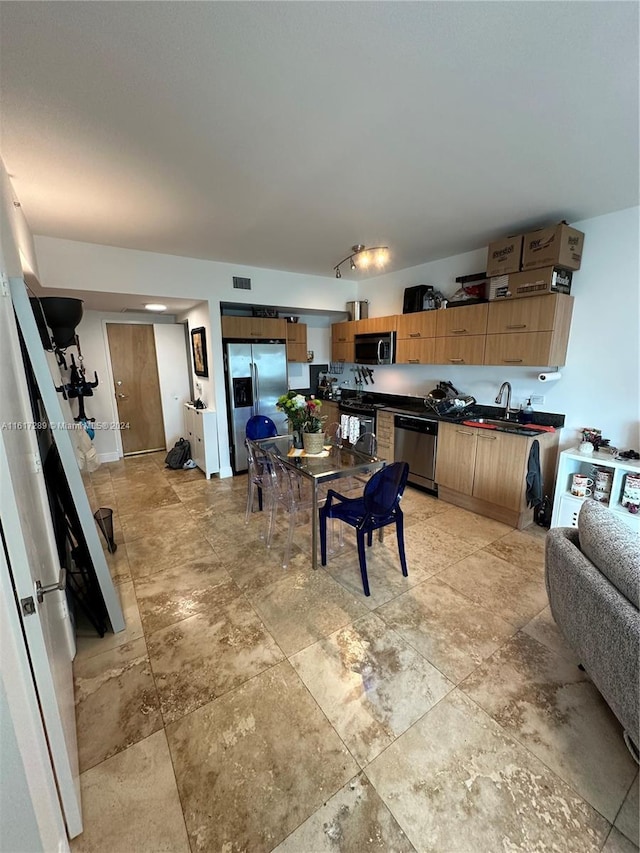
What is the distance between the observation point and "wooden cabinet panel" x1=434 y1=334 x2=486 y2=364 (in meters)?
3.51

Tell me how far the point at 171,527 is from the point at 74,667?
1467mm

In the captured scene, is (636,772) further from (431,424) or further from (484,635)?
(431,424)

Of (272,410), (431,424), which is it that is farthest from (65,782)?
(272,410)

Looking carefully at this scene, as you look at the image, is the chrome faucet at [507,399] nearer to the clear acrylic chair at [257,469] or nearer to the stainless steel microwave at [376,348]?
the stainless steel microwave at [376,348]

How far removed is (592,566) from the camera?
5.05 ft

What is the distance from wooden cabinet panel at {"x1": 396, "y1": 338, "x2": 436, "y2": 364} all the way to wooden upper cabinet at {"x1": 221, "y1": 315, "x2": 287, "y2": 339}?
1.65 m

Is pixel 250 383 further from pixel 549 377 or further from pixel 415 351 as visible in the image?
pixel 549 377

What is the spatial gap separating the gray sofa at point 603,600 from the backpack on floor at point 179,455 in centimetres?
451

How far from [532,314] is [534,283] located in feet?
0.87

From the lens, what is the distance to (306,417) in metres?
2.93

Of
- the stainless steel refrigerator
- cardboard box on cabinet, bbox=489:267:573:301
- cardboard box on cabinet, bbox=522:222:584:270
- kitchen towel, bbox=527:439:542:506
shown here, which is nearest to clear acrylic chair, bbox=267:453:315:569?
the stainless steel refrigerator

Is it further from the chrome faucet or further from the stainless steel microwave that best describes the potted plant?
the chrome faucet

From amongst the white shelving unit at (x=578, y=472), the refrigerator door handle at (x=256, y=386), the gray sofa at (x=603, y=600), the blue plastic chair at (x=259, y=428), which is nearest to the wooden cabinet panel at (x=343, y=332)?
the refrigerator door handle at (x=256, y=386)

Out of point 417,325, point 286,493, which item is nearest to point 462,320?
point 417,325
